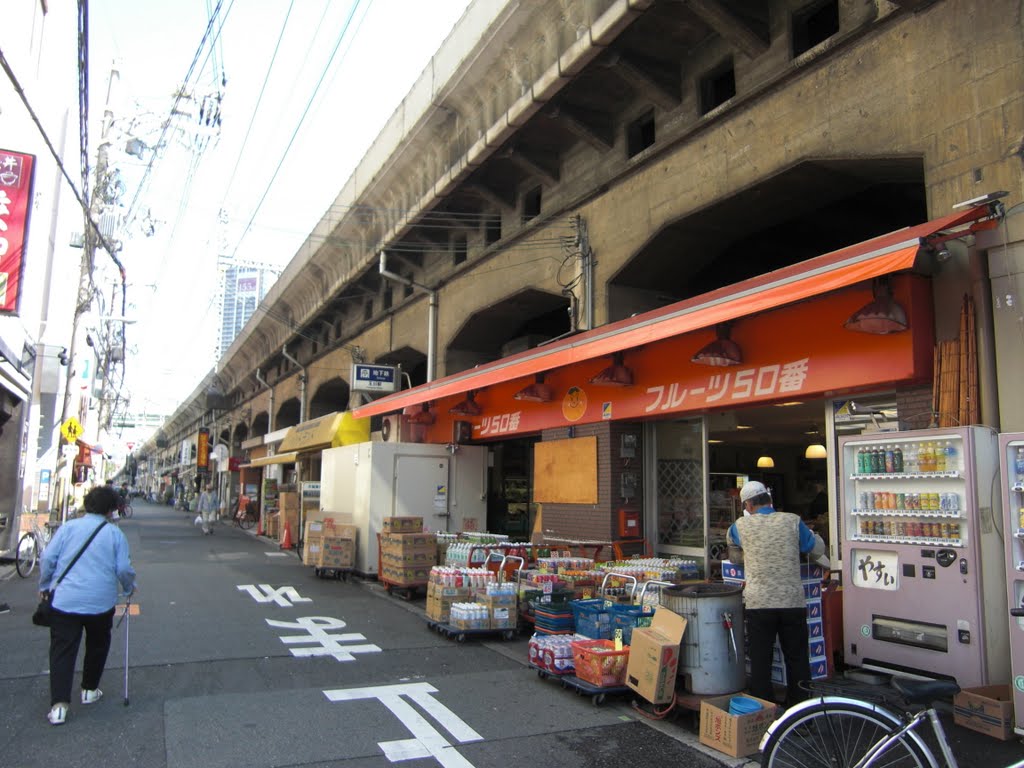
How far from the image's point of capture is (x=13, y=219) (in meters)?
12.6

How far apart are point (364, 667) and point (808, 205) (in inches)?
307

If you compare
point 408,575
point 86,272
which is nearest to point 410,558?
point 408,575

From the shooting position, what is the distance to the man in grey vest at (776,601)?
18.9 feet

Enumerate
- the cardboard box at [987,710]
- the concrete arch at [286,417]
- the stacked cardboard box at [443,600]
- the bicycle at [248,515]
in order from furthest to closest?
the bicycle at [248,515] < the concrete arch at [286,417] < the stacked cardboard box at [443,600] < the cardboard box at [987,710]

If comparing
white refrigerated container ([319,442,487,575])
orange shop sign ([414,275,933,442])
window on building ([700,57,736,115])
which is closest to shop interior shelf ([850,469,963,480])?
orange shop sign ([414,275,933,442])

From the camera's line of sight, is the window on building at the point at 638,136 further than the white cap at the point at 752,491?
Yes

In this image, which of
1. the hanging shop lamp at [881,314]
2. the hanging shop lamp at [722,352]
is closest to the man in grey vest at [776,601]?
the hanging shop lamp at [881,314]

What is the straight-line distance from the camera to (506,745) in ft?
17.6

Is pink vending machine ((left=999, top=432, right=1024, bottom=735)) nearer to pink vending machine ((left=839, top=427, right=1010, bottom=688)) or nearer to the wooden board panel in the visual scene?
pink vending machine ((left=839, top=427, right=1010, bottom=688))

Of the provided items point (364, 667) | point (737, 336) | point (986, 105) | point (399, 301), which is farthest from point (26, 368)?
point (986, 105)

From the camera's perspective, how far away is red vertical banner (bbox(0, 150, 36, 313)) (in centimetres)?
1252

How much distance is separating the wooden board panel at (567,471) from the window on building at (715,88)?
5.19 meters

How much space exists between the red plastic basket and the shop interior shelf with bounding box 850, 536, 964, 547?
2.37 metres

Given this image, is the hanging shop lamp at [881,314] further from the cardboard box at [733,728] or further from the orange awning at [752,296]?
the cardboard box at [733,728]
